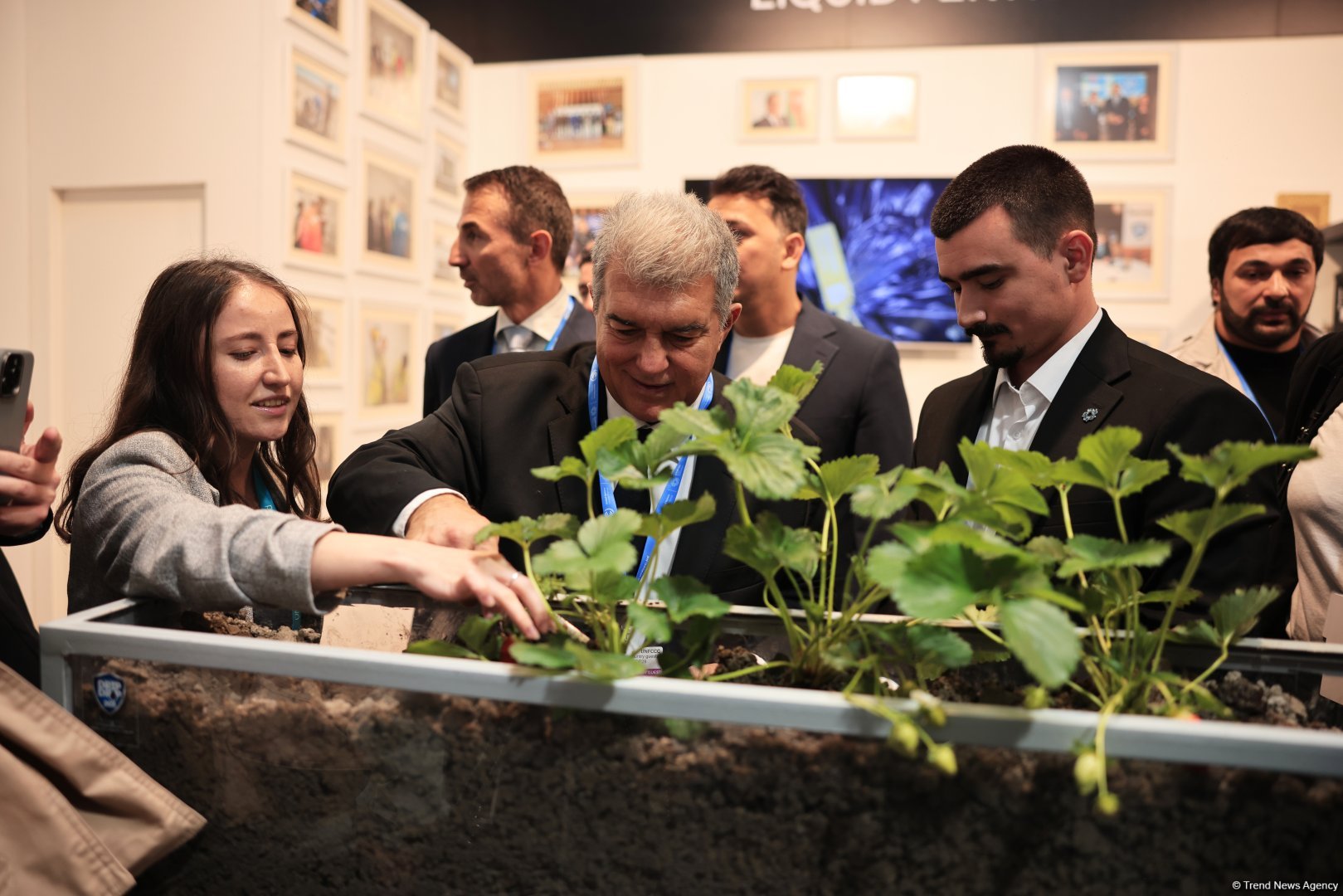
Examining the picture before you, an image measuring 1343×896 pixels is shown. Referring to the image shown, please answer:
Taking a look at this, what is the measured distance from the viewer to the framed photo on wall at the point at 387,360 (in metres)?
5.00

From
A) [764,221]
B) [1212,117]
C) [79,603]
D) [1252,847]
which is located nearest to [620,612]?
[1252,847]

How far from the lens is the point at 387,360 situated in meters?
5.23

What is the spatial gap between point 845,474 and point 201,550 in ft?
2.34

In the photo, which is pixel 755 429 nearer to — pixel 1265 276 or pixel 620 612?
pixel 620 612

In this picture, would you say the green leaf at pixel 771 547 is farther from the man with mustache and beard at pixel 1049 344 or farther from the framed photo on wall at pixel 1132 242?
the framed photo on wall at pixel 1132 242

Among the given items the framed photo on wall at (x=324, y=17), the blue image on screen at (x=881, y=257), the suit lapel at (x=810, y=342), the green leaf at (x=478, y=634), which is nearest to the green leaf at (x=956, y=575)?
the green leaf at (x=478, y=634)

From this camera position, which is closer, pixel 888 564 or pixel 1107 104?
pixel 888 564

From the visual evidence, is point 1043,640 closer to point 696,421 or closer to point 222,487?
point 696,421

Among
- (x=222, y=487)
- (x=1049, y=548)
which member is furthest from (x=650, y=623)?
(x=222, y=487)

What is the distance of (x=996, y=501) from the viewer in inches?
38.9

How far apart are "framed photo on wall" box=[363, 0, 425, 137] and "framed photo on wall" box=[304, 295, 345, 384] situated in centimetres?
101

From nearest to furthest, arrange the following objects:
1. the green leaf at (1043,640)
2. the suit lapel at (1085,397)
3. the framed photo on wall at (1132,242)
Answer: the green leaf at (1043,640), the suit lapel at (1085,397), the framed photo on wall at (1132,242)

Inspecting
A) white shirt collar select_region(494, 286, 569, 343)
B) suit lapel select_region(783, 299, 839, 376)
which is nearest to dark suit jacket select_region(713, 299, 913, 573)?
suit lapel select_region(783, 299, 839, 376)

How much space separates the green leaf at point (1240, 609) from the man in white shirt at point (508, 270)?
9.11 feet
